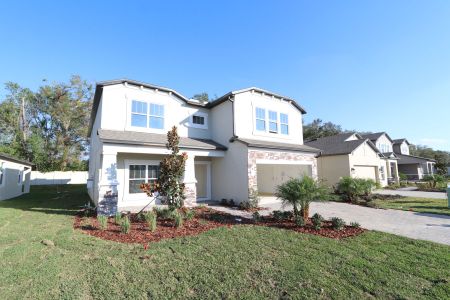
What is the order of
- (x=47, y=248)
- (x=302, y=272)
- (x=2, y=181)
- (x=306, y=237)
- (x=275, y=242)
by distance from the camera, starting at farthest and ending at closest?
(x=2, y=181) < (x=306, y=237) < (x=275, y=242) < (x=47, y=248) < (x=302, y=272)

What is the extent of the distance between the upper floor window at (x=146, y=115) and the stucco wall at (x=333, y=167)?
1529cm

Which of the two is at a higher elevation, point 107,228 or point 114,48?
point 114,48

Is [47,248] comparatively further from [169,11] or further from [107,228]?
[169,11]

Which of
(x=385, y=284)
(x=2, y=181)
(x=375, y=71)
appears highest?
(x=375, y=71)

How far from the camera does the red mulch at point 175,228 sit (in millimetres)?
7035

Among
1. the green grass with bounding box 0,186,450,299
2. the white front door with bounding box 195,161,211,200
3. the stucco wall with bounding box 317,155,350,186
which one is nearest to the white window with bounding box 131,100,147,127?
the white front door with bounding box 195,161,211,200

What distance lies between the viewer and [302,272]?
181 inches

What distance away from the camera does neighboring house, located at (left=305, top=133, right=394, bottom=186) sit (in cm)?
2119

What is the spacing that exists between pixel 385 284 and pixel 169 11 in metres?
14.0

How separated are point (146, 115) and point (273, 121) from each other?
8.57 metres

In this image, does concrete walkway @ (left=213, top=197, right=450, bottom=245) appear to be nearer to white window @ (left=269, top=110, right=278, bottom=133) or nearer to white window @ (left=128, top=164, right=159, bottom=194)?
white window @ (left=128, top=164, right=159, bottom=194)

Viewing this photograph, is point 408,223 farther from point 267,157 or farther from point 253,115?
point 253,115

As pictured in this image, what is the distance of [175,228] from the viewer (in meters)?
7.98

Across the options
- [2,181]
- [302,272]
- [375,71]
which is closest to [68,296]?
[302,272]
